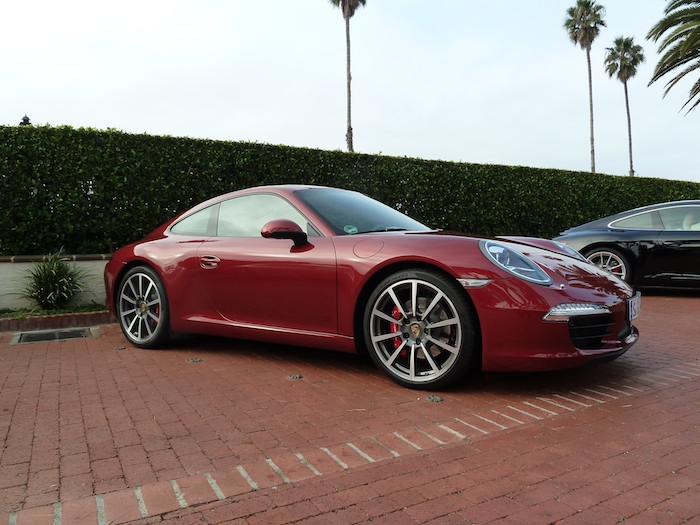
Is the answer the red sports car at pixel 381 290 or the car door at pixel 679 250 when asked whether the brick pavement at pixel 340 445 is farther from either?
the car door at pixel 679 250

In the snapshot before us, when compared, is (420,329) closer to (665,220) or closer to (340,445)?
(340,445)

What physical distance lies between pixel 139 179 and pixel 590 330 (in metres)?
6.12

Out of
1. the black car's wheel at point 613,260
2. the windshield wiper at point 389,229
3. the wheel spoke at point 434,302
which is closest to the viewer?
the wheel spoke at point 434,302

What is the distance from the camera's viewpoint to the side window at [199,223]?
4637mm

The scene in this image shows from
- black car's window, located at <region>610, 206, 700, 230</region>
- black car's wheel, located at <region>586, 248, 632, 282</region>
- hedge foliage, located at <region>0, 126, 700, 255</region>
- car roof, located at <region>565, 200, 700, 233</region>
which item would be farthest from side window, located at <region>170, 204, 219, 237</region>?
black car's window, located at <region>610, 206, 700, 230</region>

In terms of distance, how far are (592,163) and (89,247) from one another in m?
47.7

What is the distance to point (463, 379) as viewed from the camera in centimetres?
341

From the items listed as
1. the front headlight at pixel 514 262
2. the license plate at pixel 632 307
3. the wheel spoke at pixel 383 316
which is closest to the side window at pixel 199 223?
the wheel spoke at pixel 383 316

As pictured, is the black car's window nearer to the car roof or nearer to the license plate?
the car roof

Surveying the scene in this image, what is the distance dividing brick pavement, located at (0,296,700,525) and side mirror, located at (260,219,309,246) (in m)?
0.96

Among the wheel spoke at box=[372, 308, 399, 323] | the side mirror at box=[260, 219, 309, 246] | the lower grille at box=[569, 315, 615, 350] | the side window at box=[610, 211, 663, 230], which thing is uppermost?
the side window at box=[610, 211, 663, 230]

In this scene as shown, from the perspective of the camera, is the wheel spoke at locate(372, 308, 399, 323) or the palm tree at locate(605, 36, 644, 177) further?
the palm tree at locate(605, 36, 644, 177)

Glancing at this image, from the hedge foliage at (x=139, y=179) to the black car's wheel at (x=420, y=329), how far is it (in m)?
5.04

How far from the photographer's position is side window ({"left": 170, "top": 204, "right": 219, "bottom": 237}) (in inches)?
183
